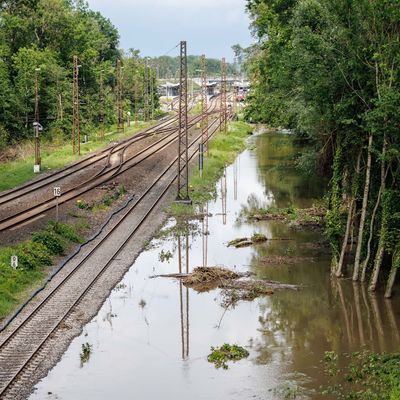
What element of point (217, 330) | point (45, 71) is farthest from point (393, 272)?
point (45, 71)

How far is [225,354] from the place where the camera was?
2220 centimetres

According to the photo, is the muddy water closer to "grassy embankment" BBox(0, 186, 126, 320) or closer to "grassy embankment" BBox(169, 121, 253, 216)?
"grassy embankment" BBox(0, 186, 126, 320)

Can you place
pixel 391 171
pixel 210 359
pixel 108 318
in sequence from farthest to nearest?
pixel 391 171, pixel 108 318, pixel 210 359

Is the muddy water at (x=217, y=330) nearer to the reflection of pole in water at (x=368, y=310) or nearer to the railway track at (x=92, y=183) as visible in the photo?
the reflection of pole in water at (x=368, y=310)

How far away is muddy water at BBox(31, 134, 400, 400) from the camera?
20062mm

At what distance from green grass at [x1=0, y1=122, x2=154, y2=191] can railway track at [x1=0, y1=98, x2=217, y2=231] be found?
257 cm

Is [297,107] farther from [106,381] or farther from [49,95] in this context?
[49,95]

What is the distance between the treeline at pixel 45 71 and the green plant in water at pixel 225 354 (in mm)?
52691

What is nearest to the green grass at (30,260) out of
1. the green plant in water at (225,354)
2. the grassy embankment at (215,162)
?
the green plant in water at (225,354)

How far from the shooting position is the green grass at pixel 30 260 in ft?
89.3

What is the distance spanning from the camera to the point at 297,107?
39688 millimetres

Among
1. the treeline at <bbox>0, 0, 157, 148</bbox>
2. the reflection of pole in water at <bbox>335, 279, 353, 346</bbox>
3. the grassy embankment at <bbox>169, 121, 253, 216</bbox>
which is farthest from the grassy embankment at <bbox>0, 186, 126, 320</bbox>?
the treeline at <bbox>0, 0, 157, 148</bbox>

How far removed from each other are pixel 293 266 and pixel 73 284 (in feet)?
32.3

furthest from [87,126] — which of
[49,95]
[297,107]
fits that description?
[297,107]
